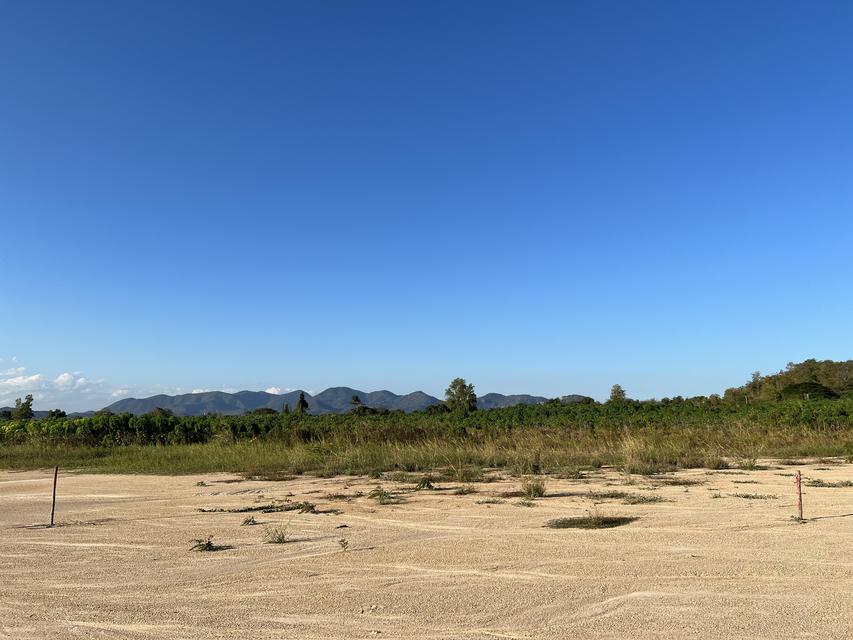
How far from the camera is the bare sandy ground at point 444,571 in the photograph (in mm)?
6180

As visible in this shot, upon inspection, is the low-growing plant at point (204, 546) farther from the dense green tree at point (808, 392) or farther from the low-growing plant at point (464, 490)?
the dense green tree at point (808, 392)

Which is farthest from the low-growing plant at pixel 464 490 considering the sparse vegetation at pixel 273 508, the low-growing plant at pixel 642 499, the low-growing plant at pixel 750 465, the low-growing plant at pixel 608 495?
the low-growing plant at pixel 750 465

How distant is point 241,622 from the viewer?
633 cm

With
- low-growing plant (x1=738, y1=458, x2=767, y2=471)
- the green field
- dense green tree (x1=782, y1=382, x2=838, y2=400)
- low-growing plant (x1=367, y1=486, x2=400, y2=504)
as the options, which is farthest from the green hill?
low-growing plant (x1=367, y1=486, x2=400, y2=504)

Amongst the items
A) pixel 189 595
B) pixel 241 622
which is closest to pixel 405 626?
pixel 241 622

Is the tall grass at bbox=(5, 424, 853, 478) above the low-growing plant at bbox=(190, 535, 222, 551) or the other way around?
above

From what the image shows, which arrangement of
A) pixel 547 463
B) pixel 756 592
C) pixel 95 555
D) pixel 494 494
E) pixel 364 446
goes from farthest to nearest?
pixel 364 446 < pixel 547 463 < pixel 494 494 < pixel 95 555 < pixel 756 592

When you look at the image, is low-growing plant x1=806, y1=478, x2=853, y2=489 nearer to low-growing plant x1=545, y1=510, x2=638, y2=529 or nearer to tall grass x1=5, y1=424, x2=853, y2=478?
tall grass x1=5, y1=424, x2=853, y2=478

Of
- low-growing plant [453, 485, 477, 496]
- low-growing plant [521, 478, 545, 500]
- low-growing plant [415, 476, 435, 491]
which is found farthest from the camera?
low-growing plant [415, 476, 435, 491]

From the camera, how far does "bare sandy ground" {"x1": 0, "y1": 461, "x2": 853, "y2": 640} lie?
618cm

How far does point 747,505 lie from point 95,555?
11398 millimetres

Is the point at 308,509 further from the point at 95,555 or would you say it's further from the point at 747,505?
the point at 747,505

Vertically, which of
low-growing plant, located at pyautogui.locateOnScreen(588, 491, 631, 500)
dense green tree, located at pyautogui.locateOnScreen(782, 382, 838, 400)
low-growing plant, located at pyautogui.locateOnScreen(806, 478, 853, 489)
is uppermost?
dense green tree, located at pyautogui.locateOnScreen(782, 382, 838, 400)

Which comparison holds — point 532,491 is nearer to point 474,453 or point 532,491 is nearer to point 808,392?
point 474,453
